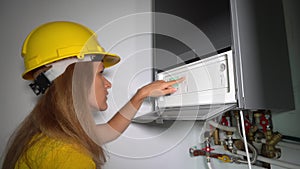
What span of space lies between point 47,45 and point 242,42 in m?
0.66

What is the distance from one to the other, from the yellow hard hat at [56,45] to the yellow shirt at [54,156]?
296 millimetres

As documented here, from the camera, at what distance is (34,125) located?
0.73m

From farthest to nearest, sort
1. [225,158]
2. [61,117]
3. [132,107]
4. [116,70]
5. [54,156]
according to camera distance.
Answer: [116,70] < [225,158] < [132,107] < [61,117] < [54,156]

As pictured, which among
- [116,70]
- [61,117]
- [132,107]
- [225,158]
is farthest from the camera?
[116,70]

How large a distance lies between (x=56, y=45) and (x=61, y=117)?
27cm

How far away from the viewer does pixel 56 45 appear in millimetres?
804

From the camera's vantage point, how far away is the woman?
0.62 m

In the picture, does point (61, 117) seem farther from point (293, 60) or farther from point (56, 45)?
point (293, 60)

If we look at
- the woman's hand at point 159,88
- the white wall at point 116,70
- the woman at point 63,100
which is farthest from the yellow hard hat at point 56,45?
the white wall at point 116,70

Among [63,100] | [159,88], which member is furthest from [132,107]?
[63,100]

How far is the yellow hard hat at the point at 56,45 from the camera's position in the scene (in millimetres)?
791

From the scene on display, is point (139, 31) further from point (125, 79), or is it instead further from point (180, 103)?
point (180, 103)

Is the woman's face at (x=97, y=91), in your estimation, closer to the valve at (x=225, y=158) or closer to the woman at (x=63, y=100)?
the woman at (x=63, y=100)

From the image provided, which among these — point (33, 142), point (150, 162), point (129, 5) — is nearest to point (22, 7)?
point (129, 5)
